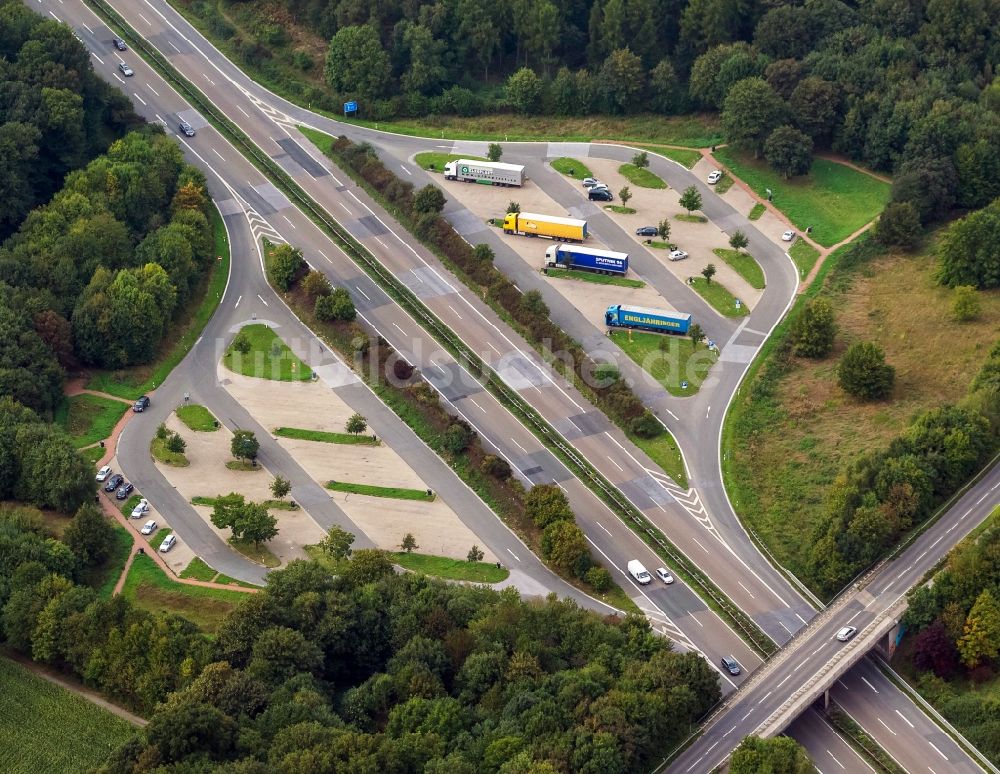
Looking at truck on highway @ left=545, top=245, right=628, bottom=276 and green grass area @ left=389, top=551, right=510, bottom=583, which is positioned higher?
truck on highway @ left=545, top=245, right=628, bottom=276

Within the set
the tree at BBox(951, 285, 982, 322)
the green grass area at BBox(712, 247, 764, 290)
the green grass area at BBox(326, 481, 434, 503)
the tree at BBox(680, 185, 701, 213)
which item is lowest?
the green grass area at BBox(326, 481, 434, 503)

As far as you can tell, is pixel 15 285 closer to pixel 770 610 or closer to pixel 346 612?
pixel 346 612

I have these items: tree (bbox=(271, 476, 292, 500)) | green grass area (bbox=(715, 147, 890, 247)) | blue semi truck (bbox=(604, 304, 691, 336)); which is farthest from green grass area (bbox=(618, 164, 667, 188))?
tree (bbox=(271, 476, 292, 500))

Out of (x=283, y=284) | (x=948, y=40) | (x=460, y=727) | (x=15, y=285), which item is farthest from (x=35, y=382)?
(x=948, y=40)

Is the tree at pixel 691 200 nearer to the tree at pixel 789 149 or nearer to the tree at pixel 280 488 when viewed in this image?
the tree at pixel 789 149

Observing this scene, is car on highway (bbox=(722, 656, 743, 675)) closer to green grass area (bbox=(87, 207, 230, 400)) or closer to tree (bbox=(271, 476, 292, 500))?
tree (bbox=(271, 476, 292, 500))

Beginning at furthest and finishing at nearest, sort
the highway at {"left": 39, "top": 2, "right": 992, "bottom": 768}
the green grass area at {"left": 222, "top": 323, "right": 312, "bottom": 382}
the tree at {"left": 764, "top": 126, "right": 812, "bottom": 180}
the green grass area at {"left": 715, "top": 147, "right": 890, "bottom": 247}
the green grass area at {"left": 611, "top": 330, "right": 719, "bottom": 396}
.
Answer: the tree at {"left": 764, "top": 126, "right": 812, "bottom": 180}
the green grass area at {"left": 715, "top": 147, "right": 890, "bottom": 247}
the green grass area at {"left": 222, "top": 323, "right": 312, "bottom": 382}
the green grass area at {"left": 611, "top": 330, "right": 719, "bottom": 396}
the highway at {"left": 39, "top": 2, "right": 992, "bottom": 768}

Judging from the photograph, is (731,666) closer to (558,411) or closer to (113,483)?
(558,411)
